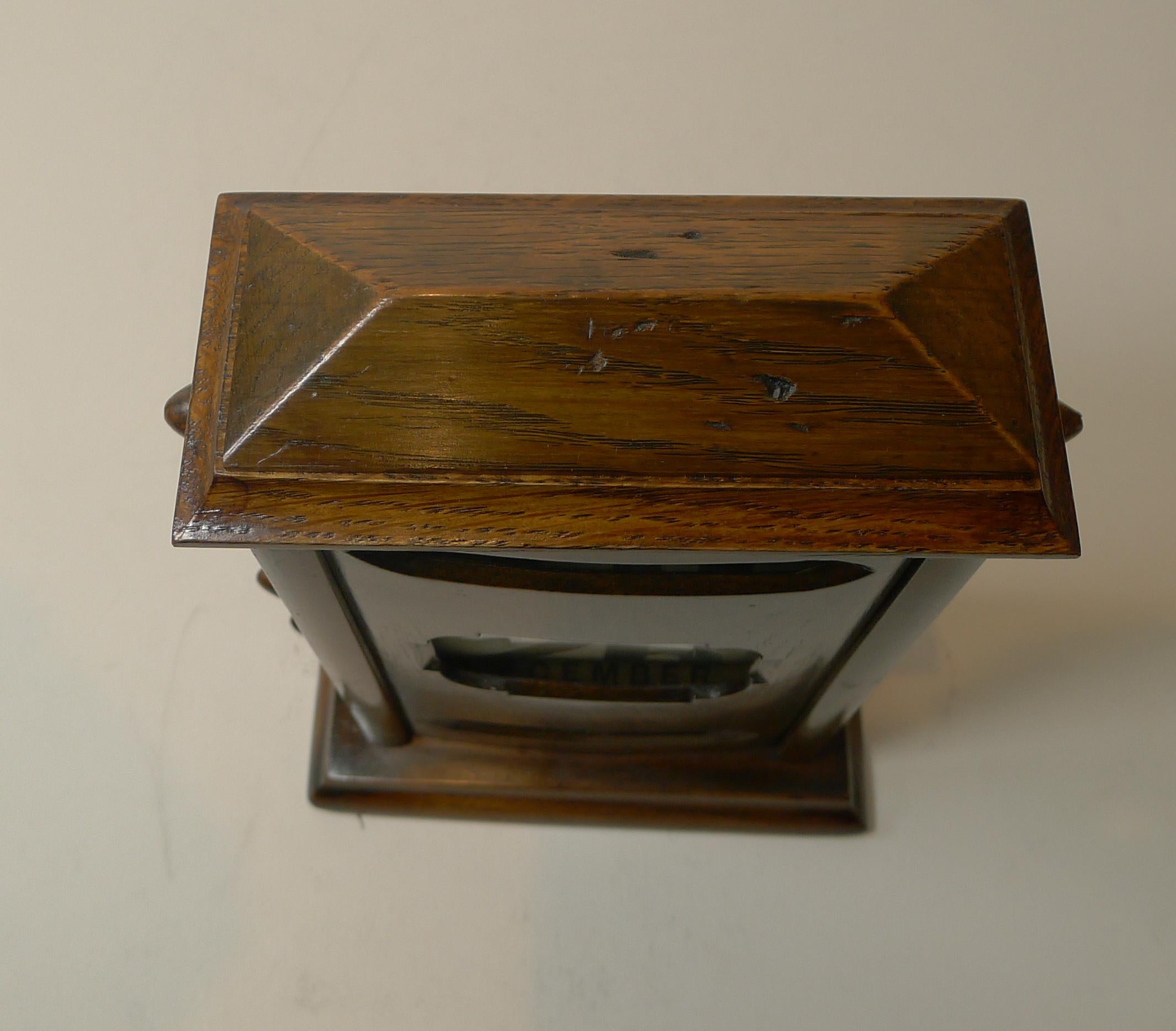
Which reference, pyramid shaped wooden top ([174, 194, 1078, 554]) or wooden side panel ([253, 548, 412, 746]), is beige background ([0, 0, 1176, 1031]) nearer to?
wooden side panel ([253, 548, 412, 746])

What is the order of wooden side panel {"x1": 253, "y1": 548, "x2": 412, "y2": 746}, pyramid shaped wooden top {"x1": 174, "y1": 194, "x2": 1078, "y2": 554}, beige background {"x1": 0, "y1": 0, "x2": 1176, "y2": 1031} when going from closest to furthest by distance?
pyramid shaped wooden top {"x1": 174, "y1": 194, "x2": 1078, "y2": 554} → wooden side panel {"x1": 253, "y1": 548, "x2": 412, "y2": 746} → beige background {"x1": 0, "y1": 0, "x2": 1176, "y2": 1031}

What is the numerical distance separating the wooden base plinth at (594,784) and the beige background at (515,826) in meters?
0.03

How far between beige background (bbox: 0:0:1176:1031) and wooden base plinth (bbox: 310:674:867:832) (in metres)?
0.03

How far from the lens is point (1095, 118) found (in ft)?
3.99

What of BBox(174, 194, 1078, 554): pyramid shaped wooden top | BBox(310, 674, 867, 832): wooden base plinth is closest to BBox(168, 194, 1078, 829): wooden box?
BBox(174, 194, 1078, 554): pyramid shaped wooden top

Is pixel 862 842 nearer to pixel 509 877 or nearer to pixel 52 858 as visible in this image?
pixel 509 877

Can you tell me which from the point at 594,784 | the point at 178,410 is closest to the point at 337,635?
the point at 178,410

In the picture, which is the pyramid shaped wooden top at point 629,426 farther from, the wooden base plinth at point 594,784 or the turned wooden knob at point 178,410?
the wooden base plinth at point 594,784

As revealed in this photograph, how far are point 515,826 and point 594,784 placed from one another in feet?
0.26

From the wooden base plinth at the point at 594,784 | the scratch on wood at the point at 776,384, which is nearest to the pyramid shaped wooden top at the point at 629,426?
the scratch on wood at the point at 776,384

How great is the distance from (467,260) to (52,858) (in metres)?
0.71

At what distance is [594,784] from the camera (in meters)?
0.98

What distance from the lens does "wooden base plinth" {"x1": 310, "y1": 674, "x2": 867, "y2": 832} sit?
98 centimetres

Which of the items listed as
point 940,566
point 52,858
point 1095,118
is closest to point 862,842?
point 940,566
